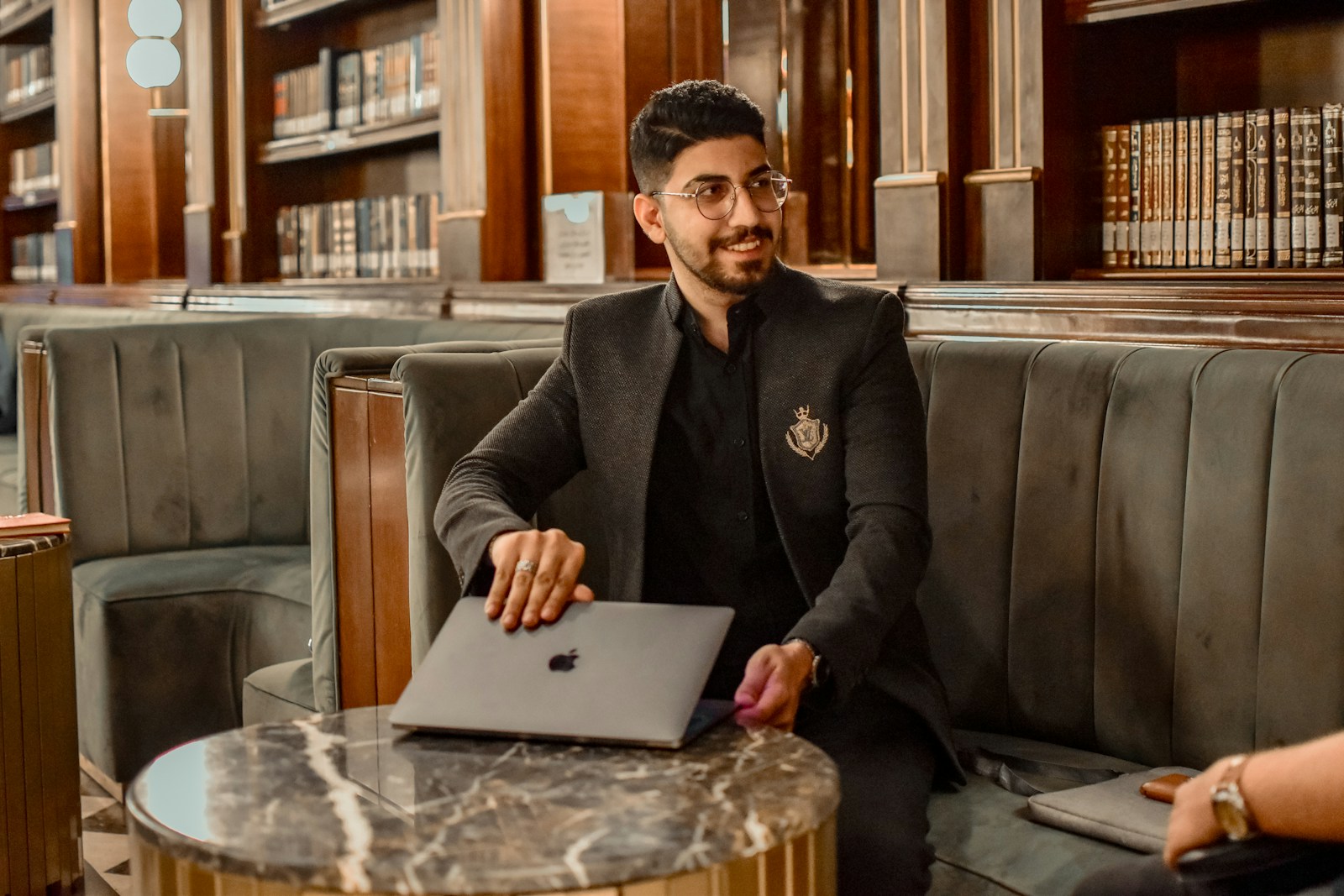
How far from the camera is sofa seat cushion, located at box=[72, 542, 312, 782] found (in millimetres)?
3043

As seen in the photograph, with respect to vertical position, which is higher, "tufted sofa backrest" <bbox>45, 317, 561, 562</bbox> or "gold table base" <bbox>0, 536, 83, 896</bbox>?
"tufted sofa backrest" <bbox>45, 317, 561, 562</bbox>

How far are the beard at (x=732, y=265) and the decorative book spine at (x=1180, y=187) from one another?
1.04 m

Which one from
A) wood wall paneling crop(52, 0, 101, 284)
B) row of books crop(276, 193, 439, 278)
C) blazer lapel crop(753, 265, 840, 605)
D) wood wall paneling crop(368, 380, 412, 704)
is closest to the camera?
blazer lapel crop(753, 265, 840, 605)

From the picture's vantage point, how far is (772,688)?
1.40 metres

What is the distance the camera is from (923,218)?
2.79 metres

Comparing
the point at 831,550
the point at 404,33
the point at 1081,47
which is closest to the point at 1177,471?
the point at 831,550

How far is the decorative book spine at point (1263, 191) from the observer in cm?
239

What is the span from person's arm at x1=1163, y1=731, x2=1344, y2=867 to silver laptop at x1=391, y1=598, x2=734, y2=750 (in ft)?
1.41

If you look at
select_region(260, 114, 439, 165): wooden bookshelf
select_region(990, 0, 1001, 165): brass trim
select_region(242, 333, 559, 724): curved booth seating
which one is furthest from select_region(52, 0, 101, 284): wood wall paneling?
select_region(990, 0, 1001, 165): brass trim

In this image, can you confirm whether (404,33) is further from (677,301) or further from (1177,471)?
(1177,471)

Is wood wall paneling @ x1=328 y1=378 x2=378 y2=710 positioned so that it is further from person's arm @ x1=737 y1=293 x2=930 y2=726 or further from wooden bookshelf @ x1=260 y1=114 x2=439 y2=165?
wooden bookshelf @ x1=260 y1=114 x2=439 y2=165

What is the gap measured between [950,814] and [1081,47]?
5.27 ft

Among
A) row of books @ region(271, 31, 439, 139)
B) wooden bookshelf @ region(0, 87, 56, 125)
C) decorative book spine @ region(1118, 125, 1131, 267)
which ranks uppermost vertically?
wooden bookshelf @ region(0, 87, 56, 125)

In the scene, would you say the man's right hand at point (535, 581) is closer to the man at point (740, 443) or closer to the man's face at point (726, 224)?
the man at point (740, 443)
